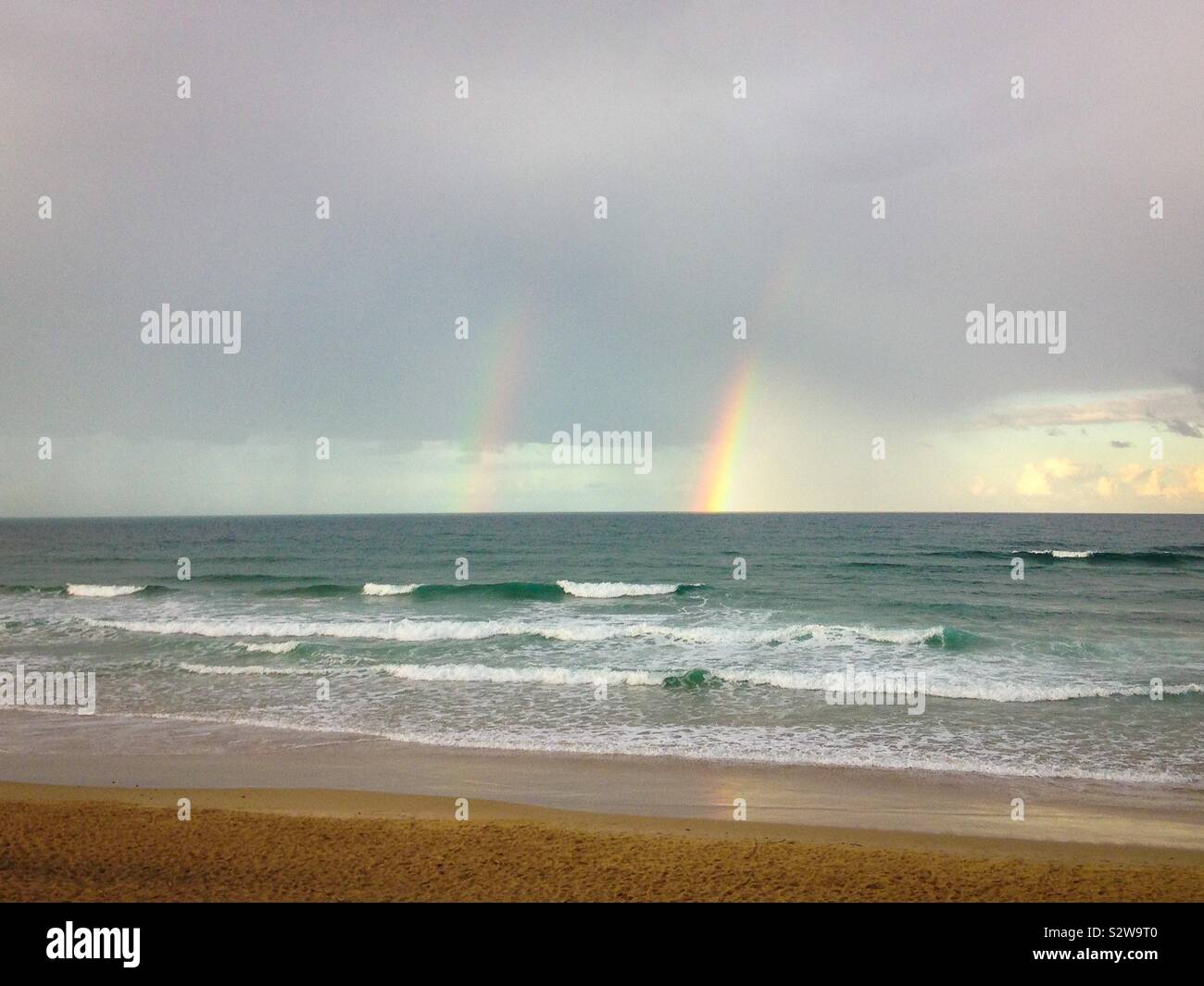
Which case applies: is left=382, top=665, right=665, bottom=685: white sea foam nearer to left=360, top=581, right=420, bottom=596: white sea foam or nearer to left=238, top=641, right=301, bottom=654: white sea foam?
left=238, top=641, right=301, bottom=654: white sea foam

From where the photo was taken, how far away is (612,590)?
35.5 m

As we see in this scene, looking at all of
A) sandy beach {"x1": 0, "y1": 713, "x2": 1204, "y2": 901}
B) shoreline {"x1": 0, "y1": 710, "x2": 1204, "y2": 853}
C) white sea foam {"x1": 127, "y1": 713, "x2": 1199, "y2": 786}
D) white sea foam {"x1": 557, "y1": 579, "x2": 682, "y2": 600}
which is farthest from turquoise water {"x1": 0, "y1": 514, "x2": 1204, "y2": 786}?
sandy beach {"x1": 0, "y1": 713, "x2": 1204, "y2": 901}

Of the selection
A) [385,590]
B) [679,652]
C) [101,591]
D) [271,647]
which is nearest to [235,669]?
[271,647]

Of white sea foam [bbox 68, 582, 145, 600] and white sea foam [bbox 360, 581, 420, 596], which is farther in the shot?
white sea foam [bbox 68, 582, 145, 600]

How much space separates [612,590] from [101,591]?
24231 millimetres

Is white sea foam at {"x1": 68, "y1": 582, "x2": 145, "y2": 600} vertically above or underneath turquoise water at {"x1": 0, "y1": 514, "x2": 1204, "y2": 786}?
above

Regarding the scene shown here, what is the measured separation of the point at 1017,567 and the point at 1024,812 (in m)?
34.8

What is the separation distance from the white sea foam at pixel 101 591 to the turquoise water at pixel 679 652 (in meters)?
0.18

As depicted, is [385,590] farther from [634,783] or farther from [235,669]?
[634,783]

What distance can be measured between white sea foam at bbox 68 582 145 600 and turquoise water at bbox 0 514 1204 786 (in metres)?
0.18

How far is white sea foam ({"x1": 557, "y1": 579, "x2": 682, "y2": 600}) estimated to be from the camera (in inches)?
1352

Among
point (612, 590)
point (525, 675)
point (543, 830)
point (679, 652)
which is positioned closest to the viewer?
point (543, 830)
